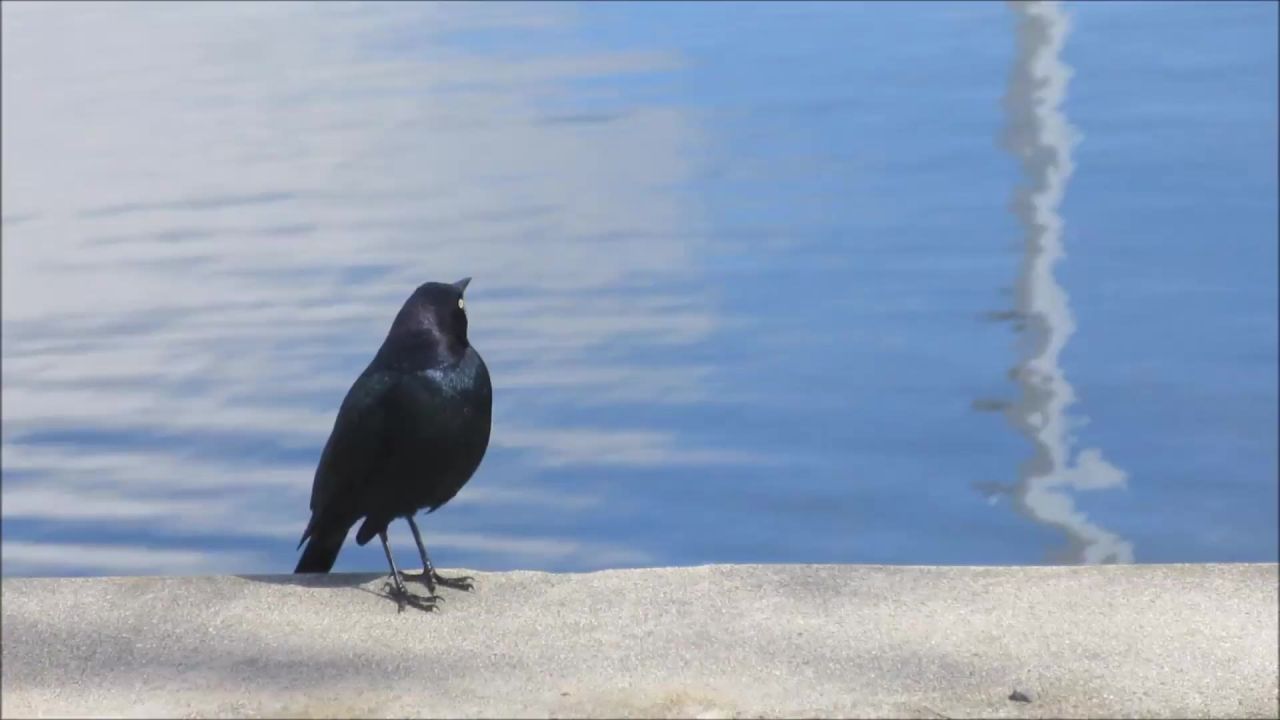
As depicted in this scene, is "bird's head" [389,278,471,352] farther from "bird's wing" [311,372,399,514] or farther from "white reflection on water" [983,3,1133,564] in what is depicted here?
"white reflection on water" [983,3,1133,564]

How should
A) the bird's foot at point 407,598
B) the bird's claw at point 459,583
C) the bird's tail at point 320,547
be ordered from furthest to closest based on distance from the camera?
the bird's tail at point 320,547 < the bird's claw at point 459,583 < the bird's foot at point 407,598

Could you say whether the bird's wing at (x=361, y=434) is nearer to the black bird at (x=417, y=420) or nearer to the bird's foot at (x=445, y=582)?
the black bird at (x=417, y=420)

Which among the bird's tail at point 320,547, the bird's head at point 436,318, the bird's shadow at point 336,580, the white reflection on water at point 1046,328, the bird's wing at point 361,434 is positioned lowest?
the bird's shadow at point 336,580

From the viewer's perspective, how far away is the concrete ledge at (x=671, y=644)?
2994 mm

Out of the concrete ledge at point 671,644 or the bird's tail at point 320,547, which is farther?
the bird's tail at point 320,547

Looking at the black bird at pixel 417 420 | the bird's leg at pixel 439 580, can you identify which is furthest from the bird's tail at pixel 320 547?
the bird's leg at pixel 439 580

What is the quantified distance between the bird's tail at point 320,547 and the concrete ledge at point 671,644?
0.22 metres

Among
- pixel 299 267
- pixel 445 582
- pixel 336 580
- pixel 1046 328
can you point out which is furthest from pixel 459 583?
pixel 299 267

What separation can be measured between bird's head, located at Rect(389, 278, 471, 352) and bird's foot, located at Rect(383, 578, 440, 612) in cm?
45

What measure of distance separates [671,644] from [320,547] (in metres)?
0.99

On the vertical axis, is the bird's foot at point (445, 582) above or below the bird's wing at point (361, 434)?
below

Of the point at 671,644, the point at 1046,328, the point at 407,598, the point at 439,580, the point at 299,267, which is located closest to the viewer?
the point at 671,644

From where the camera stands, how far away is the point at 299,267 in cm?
843

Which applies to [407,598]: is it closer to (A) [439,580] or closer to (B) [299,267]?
(A) [439,580]
